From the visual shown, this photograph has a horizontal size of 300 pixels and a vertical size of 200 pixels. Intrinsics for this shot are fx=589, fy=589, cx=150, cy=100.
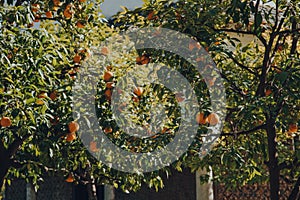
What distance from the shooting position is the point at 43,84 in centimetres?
492

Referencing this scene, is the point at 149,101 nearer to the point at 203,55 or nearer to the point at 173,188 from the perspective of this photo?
the point at 203,55

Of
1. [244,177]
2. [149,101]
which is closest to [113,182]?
[149,101]

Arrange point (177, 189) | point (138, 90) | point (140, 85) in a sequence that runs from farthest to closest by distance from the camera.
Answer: point (177, 189) → point (140, 85) → point (138, 90)

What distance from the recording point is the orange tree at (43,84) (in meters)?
4.76

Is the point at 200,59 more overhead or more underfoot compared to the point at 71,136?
more overhead

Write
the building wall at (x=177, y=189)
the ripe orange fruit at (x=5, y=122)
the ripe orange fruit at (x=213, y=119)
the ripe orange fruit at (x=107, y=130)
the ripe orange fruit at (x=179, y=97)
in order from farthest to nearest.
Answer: the building wall at (x=177, y=189), the ripe orange fruit at (x=107, y=130), the ripe orange fruit at (x=179, y=97), the ripe orange fruit at (x=213, y=119), the ripe orange fruit at (x=5, y=122)

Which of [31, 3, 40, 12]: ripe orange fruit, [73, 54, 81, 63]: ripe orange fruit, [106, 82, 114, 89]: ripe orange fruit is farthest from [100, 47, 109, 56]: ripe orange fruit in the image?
[31, 3, 40, 12]: ripe orange fruit

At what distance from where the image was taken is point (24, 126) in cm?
490

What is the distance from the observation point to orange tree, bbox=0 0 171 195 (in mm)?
4758

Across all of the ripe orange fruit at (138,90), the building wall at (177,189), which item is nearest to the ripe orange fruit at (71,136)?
the ripe orange fruit at (138,90)

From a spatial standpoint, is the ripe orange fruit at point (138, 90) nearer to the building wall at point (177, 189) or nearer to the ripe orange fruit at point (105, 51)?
the ripe orange fruit at point (105, 51)

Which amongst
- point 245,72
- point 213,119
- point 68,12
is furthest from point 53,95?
point 245,72

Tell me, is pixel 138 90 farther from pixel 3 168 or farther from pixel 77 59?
pixel 3 168

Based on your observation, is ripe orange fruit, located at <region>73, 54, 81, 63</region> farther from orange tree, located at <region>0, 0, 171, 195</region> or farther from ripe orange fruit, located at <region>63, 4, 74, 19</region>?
ripe orange fruit, located at <region>63, 4, 74, 19</region>
